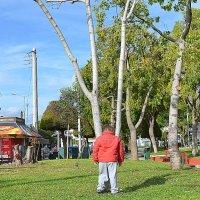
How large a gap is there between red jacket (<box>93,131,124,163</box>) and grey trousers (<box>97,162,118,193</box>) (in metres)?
0.12

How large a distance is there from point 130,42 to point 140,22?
756 centimetres

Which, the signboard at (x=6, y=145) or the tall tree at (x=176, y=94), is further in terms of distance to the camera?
the signboard at (x=6, y=145)

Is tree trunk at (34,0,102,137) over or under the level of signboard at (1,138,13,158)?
over

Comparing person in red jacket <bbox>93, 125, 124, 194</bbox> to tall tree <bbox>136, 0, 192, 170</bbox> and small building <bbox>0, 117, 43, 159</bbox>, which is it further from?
small building <bbox>0, 117, 43, 159</bbox>

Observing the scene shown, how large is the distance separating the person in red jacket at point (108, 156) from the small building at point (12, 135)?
23984 mm

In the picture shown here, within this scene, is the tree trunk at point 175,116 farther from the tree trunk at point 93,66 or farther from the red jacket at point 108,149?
the red jacket at point 108,149

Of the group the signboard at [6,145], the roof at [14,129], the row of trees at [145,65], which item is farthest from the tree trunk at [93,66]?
the signboard at [6,145]

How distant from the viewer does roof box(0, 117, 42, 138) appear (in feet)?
117

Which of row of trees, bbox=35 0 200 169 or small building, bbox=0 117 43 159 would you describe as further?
small building, bbox=0 117 43 159

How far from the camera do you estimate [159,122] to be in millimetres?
67000

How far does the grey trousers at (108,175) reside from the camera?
38.8ft

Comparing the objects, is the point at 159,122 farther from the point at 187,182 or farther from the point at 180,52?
the point at 187,182

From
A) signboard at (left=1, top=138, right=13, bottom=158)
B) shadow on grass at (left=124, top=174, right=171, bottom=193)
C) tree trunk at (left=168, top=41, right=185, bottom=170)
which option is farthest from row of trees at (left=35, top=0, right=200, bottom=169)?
signboard at (left=1, top=138, right=13, bottom=158)

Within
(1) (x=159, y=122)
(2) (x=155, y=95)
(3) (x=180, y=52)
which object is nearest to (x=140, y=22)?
(3) (x=180, y=52)
